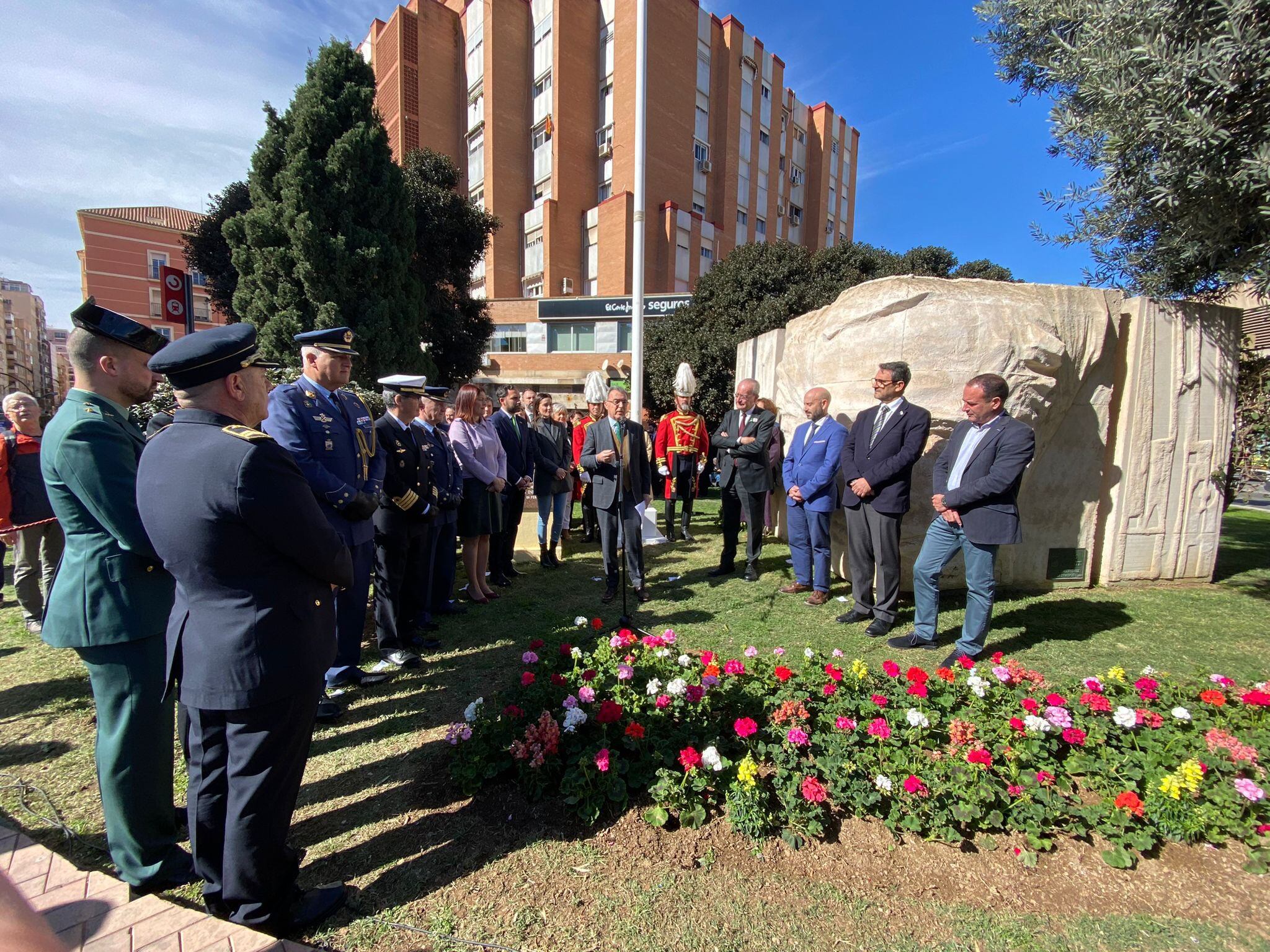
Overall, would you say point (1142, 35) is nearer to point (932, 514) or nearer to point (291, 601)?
point (932, 514)

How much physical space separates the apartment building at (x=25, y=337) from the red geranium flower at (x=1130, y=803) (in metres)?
85.2

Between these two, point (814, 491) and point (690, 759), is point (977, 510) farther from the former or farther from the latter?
point (690, 759)

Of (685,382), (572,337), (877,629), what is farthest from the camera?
(572,337)

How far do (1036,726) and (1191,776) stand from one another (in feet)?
1.77

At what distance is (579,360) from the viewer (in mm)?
32844

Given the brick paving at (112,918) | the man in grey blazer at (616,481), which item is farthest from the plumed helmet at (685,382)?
Answer: the brick paving at (112,918)

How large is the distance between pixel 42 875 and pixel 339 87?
1853 centimetres

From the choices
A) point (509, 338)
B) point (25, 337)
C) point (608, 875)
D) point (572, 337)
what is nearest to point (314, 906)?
point (608, 875)

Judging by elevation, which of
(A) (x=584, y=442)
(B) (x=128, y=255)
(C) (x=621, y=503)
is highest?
(B) (x=128, y=255)

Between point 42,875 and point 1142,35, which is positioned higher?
point 1142,35

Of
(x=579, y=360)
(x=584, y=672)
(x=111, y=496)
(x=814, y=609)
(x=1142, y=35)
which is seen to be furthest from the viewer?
(x=579, y=360)

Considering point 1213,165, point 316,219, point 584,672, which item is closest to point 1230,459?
point 1213,165

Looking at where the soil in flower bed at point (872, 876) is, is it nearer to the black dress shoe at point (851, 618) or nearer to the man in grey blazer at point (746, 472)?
the black dress shoe at point (851, 618)

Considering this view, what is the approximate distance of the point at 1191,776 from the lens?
236 cm
